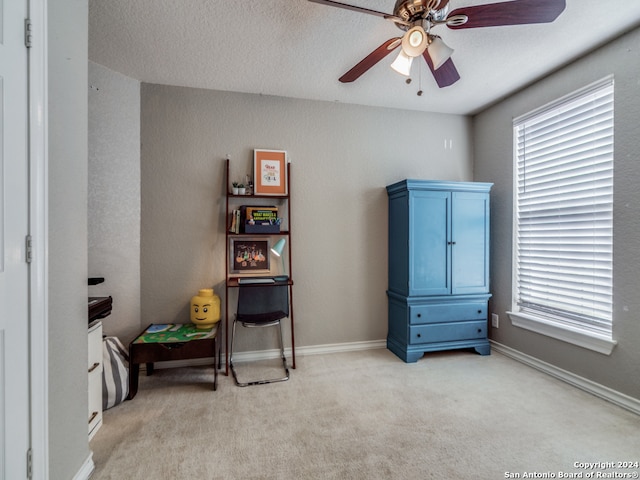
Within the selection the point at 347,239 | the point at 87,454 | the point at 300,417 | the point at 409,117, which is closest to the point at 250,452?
the point at 300,417

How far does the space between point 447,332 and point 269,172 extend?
2.30 metres

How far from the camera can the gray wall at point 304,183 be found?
8.60 ft

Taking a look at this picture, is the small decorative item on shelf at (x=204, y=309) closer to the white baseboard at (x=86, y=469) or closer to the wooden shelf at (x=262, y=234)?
the wooden shelf at (x=262, y=234)

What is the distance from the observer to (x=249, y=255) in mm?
2791

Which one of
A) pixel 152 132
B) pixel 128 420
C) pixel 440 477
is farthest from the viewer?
pixel 152 132

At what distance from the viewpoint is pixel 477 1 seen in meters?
1.74

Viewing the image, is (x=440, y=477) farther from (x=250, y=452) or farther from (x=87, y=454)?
(x=87, y=454)

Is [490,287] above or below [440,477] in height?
above

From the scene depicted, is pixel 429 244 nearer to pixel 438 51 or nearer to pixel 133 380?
pixel 438 51

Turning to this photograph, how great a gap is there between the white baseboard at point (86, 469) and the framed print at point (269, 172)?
2.06m

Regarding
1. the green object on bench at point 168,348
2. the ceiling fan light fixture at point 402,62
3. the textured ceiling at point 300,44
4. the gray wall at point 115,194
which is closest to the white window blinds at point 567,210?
the textured ceiling at point 300,44

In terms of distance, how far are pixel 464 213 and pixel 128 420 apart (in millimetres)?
3149
